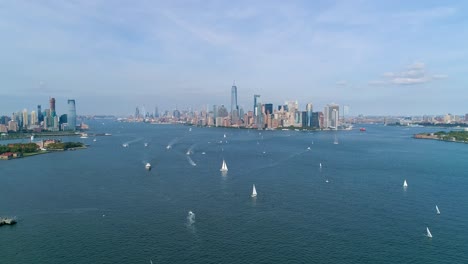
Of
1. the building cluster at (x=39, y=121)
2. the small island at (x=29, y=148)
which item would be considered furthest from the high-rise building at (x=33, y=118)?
the small island at (x=29, y=148)

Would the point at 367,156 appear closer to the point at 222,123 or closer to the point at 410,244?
the point at 410,244

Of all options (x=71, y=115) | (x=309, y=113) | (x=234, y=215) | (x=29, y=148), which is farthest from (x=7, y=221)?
(x=309, y=113)

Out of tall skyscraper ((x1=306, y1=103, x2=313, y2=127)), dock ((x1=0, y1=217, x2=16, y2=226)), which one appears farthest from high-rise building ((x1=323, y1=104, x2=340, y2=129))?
dock ((x1=0, y1=217, x2=16, y2=226))

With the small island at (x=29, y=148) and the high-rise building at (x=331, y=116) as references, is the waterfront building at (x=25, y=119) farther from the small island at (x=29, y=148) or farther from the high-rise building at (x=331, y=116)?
the high-rise building at (x=331, y=116)

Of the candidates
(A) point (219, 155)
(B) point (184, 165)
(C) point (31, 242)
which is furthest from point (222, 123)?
(C) point (31, 242)

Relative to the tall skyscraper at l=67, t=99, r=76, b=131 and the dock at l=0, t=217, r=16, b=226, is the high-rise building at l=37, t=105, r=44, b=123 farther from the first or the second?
the dock at l=0, t=217, r=16, b=226
